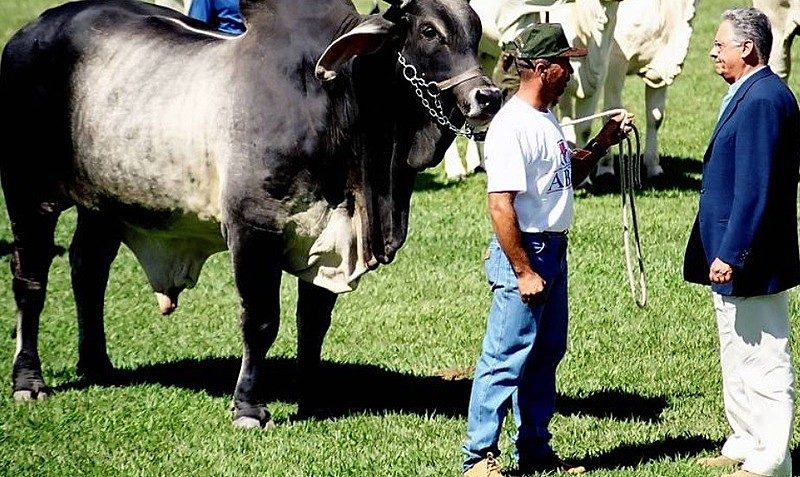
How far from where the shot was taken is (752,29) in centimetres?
671

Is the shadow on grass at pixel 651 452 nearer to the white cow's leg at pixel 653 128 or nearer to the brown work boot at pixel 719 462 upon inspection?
the brown work boot at pixel 719 462

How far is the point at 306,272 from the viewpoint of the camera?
26.7ft

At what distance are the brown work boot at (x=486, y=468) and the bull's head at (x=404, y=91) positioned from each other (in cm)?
154

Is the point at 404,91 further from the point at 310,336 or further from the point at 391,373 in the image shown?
the point at 391,373

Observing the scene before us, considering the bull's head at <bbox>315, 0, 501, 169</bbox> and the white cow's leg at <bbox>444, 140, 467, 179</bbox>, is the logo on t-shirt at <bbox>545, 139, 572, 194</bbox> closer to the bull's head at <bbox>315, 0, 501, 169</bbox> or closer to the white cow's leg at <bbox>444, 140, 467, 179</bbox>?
the bull's head at <bbox>315, 0, 501, 169</bbox>

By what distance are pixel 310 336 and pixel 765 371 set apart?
2.82 meters

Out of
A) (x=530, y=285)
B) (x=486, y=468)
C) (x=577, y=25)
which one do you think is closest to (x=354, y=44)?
(x=530, y=285)

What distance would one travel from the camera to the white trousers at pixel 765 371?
6750 mm

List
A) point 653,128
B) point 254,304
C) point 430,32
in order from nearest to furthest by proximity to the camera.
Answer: point 430,32
point 254,304
point 653,128

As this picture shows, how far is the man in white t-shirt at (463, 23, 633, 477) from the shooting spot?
653 cm

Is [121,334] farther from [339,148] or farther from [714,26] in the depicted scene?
[714,26]

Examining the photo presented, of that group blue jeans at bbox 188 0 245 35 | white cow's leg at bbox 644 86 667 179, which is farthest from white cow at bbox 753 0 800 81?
blue jeans at bbox 188 0 245 35

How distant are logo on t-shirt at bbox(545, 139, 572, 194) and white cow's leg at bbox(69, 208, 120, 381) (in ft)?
11.9

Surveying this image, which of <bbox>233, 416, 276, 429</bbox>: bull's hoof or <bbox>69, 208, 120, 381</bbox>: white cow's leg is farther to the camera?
<bbox>69, 208, 120, 381</bbox>: white cow's leg
